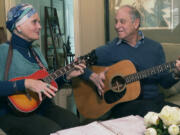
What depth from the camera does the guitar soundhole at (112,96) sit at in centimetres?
201

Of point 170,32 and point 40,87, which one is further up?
point 170,32

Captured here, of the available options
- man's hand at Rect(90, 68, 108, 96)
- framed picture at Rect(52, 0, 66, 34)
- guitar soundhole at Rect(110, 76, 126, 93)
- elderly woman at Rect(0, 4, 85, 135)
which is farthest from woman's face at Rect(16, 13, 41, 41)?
framed picture at Rect(52, 0, 66, 34)

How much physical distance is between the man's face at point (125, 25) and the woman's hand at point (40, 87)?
836 millimetres

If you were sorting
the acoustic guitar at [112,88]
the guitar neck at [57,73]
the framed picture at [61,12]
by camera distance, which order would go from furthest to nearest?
1. the framed picture at [61,12]
2. the acoustic guitar at [112,88]
3. the guitar neck at [57,73]

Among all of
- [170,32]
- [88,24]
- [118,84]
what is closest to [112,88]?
[118,84]

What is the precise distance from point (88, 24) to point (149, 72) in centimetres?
155

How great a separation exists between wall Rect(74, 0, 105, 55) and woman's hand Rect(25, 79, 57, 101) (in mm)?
1728

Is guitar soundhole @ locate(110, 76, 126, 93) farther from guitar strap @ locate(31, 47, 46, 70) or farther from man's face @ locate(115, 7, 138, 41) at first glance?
guitar strap @ locate(31, 47, 46, 70)

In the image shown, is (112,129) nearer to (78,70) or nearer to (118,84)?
(78,70)

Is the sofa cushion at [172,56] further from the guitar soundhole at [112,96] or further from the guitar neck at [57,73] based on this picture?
the guitar neck at [57,73]

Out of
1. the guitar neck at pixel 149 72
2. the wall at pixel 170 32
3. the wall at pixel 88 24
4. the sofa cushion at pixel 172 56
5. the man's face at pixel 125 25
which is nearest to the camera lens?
the guitar neck at pixel 149 72

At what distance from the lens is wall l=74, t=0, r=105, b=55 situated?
3238mm

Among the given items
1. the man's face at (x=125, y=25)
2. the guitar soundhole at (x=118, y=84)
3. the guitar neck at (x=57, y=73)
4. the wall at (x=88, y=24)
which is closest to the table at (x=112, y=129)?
the guitar neck at (x=57, y=73)

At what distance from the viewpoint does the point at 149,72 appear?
1927 mm
